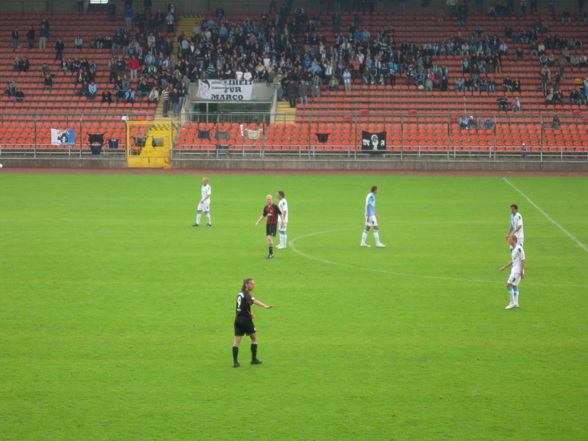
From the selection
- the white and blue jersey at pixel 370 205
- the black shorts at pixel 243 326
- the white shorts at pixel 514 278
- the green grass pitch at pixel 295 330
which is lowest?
the green grass pitch at pixel 295 330

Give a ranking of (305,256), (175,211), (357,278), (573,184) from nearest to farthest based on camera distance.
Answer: (357,278), (305,256), (175,211), (573,184)

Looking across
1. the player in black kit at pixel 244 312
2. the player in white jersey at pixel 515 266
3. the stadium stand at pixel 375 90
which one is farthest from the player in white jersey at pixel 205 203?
the stadium stand at pixel 375 90

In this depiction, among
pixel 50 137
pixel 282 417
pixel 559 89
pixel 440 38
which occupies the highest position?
pixel 440 38

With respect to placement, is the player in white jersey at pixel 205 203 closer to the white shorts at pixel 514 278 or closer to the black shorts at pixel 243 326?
the white shorts at pixel 514 278

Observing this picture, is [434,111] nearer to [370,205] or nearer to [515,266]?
[370,205]

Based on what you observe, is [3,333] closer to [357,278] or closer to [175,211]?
[357,278]

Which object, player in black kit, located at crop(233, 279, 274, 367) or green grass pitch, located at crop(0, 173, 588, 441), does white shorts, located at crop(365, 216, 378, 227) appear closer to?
green grass pitch, located at crop(0, 173, 588, 441)

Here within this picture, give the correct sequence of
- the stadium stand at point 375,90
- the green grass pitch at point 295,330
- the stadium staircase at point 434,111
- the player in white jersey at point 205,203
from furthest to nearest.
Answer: the stadium stand at point 375,90 → the stadium staircase at point 434,111 → the player in white jersey at point 205,203 → the green grass pitch at point 295,330

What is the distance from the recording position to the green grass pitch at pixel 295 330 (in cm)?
1193

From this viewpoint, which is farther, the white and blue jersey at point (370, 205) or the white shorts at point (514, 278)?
the white and blue jersey at point (370, 205)

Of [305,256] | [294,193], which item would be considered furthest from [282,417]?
[294,193]

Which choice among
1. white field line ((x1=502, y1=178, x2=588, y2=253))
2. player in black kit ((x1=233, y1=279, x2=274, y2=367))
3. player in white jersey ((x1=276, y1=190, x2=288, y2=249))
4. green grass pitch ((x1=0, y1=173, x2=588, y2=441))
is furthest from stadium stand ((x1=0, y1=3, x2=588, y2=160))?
Result: player in black kit ((x1=233, y1=279, x2=274, y2=367))

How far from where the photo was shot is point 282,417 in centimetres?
1197

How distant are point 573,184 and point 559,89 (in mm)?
15563
